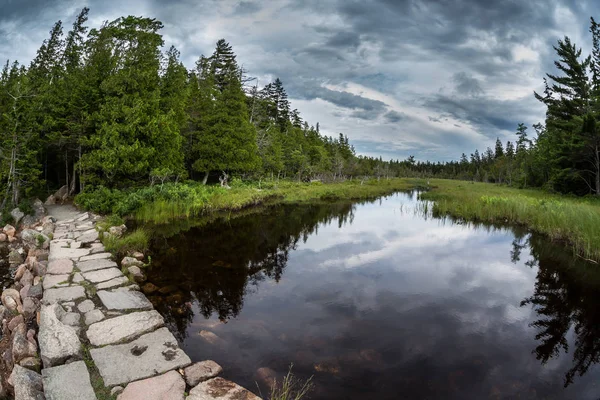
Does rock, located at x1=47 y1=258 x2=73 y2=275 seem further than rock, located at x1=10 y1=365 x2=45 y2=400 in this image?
Yes

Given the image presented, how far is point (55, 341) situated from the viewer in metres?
3.44

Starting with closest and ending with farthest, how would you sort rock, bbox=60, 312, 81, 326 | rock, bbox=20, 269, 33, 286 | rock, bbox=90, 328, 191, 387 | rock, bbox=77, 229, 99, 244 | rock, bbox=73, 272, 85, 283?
rock, bbox=90, 328, 191, 387, rock, bbox=60, 312, 81, 326, rock, bbox=73, 272, 85, 283, rock, bbox=20, 269, 33, 286, rock, bbox=77, 229, 99, 244

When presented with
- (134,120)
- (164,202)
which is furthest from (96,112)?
(164,202)

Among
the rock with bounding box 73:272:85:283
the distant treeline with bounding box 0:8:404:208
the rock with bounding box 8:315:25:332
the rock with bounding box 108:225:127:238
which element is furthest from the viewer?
the distant treeline with bounding box 0:8:404:208

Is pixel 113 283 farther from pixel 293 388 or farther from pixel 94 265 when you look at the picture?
pixel 293 388

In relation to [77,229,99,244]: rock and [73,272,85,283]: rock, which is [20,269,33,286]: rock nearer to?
[73,272,85,283]: rock

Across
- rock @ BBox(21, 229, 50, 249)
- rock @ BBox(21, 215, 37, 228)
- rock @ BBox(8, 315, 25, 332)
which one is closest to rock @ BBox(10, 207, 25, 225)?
rock @ BBox(21, 215, 37, 228)

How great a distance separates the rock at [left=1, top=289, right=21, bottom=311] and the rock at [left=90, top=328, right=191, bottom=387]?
94.9 inches

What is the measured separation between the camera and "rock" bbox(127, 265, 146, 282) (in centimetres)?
628

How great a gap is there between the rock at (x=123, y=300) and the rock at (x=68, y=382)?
1.42 m

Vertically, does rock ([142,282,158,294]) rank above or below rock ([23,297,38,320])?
below

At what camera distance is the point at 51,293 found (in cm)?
481

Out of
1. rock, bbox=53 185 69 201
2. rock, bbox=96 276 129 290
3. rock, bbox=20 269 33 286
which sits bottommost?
rock, bbox=20 269 33 286

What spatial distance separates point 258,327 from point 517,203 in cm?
1727
